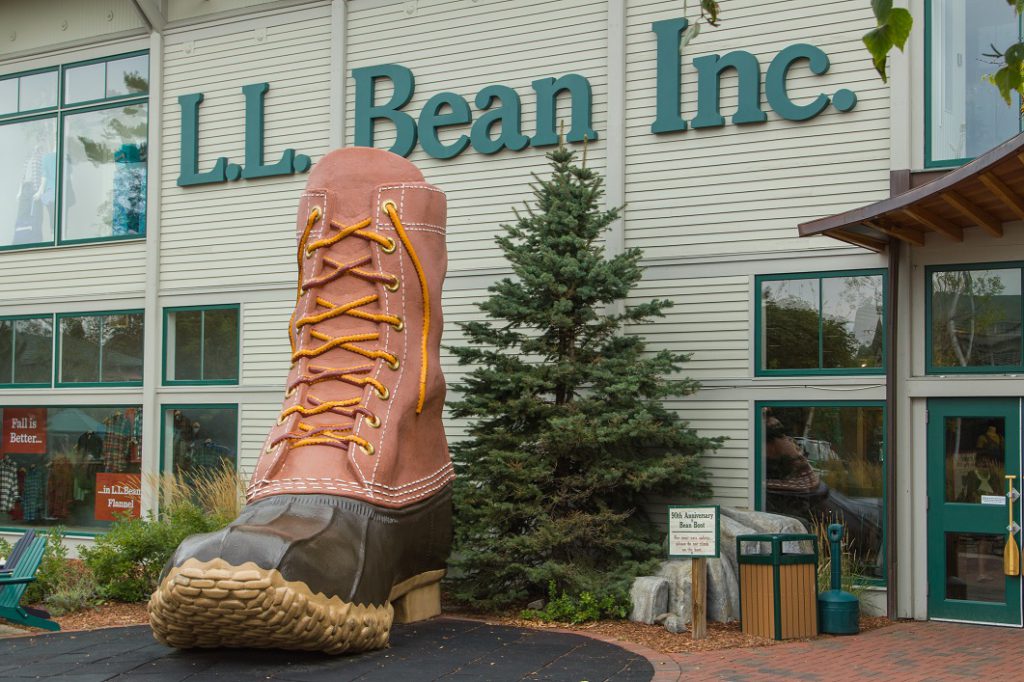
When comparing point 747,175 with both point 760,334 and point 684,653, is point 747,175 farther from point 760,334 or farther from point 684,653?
point 684,653

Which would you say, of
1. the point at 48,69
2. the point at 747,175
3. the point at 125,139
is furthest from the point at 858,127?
Answer: the point at 48,69

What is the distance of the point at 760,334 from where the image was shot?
10.4 metres

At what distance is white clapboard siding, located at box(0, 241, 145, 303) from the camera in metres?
14.1

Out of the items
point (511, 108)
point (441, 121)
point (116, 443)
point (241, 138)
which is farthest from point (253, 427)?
point (511, 108)

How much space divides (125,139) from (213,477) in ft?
15.0

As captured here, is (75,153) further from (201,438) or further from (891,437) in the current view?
(891,437)

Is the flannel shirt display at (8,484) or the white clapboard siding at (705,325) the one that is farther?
the flannel shirt display at (8,484)

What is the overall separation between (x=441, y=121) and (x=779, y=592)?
6.17 m

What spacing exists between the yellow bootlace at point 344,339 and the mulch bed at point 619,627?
2.10 metres

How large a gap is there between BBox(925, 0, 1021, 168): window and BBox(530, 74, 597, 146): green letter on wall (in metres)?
3.17

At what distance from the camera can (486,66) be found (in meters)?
11.9

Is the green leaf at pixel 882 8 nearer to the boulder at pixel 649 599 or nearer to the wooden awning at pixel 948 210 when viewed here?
the wooden awning at pixel 948 210

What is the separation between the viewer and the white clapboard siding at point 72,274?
14.1 metres

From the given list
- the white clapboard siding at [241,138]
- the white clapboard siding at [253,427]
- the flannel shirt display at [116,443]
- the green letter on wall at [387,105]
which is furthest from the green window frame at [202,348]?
the green letter on wall at [387,105]
